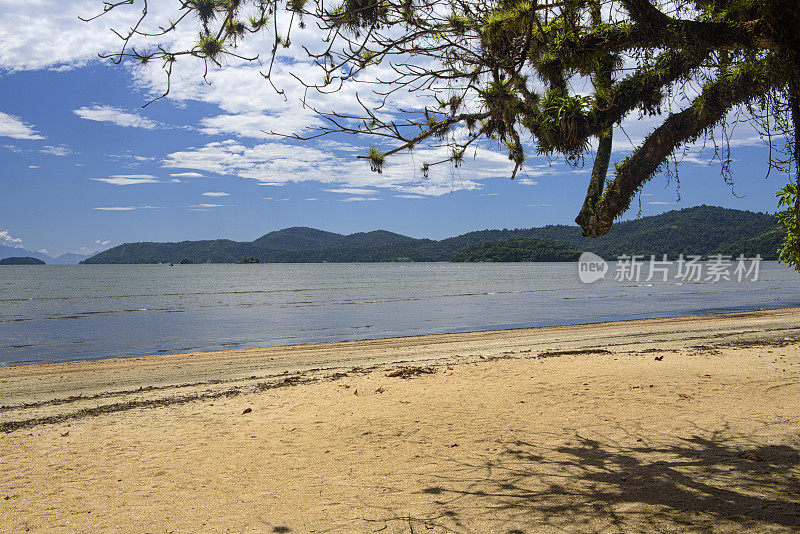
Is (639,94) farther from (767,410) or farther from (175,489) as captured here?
(175,489)

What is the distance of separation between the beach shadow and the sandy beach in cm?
2

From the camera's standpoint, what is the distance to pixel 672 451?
5359mm

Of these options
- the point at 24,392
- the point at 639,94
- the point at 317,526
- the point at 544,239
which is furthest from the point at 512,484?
the point at 544,239

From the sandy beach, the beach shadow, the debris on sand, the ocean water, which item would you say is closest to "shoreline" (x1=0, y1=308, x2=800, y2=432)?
the sandy beach

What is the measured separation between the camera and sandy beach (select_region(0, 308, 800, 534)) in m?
4.18

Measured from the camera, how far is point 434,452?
18.6ft

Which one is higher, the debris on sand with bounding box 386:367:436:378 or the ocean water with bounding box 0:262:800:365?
the debris on sand with bounding box 386:367:436:378

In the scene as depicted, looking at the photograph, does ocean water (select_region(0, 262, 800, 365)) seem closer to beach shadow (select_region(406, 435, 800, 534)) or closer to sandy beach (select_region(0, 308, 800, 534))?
sandy beach (select_region(0, 308, 800, 534))

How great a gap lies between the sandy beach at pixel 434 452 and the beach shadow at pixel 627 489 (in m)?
0.02

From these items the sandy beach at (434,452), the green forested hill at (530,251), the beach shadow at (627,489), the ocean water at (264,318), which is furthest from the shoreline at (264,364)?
the green forested hill at (530,251)

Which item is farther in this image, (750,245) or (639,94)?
(750,245)

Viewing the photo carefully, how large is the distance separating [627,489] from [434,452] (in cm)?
196

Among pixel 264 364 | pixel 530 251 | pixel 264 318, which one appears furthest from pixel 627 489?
pixel 530 251

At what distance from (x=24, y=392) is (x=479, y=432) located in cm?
1071
